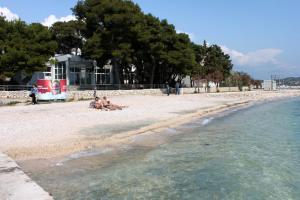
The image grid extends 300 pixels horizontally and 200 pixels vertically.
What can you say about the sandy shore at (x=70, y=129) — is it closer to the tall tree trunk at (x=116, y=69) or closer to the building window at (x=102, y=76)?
the tall tree trunk at (x=116, y=69)

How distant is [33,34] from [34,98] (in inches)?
577

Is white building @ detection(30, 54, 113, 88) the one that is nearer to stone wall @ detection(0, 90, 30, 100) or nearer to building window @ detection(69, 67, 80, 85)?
building window @ detection(69, 67, 80, 85)

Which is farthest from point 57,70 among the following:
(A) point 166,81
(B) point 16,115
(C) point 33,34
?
(B) point 16,115

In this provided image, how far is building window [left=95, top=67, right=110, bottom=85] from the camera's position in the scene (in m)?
62.6

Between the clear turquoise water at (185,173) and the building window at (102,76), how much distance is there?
45900mm

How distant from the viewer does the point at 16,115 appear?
2336 centimetres

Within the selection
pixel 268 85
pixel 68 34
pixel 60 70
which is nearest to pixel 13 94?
pixel 60 70

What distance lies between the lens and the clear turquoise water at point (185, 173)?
965cm

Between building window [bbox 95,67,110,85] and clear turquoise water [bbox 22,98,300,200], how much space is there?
151 feet

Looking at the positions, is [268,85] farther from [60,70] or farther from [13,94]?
[13,94]

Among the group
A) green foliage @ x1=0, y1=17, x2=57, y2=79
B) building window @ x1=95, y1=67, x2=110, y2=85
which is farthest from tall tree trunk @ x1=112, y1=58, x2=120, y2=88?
green foliage @ x1=0, y1=17, x2=57, y2=79

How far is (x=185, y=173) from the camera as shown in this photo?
11.6 meters

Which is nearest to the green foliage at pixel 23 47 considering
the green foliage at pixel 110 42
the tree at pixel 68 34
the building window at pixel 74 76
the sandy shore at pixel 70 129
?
A: the green foliage at pixel 110 42

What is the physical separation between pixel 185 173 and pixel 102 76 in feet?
173
